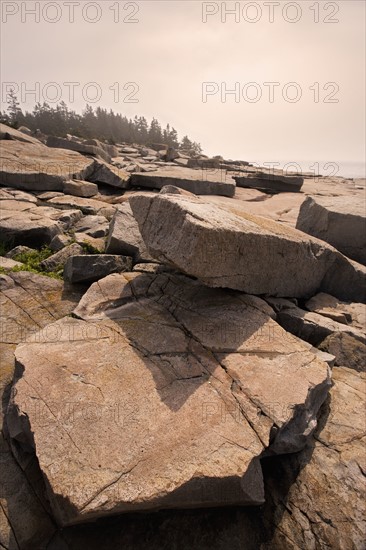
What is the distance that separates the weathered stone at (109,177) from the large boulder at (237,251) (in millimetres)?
6583

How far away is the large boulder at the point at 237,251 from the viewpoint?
3.92 m

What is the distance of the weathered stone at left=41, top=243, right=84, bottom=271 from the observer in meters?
5.90

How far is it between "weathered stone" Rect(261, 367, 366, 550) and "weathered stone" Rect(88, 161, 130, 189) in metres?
9.45

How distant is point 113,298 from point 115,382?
160cm

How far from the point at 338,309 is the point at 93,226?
17.3ft

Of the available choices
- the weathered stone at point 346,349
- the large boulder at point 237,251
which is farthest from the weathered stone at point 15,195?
the weathered stone at point 346,349

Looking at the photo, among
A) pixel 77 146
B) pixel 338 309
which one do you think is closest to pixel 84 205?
pixel 338 309

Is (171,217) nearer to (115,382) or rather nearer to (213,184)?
(115,382)

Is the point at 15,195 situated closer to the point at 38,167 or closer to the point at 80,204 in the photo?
the point at 80,204

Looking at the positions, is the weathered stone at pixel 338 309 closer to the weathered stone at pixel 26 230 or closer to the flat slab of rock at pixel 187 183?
the weathered stone at pixel 26 230

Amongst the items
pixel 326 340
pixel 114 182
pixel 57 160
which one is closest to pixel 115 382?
pixel 326 340

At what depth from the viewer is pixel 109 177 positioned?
11.1 metres

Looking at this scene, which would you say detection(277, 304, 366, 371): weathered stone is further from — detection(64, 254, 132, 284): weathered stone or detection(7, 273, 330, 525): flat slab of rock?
detection(64, 254, 132, 284): weathered stone

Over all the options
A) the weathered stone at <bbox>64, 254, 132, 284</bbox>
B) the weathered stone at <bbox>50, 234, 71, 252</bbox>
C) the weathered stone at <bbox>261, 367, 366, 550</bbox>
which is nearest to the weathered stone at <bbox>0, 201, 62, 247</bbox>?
the weathered stone at <bbox>50, 234, 71, 252</bbox>
